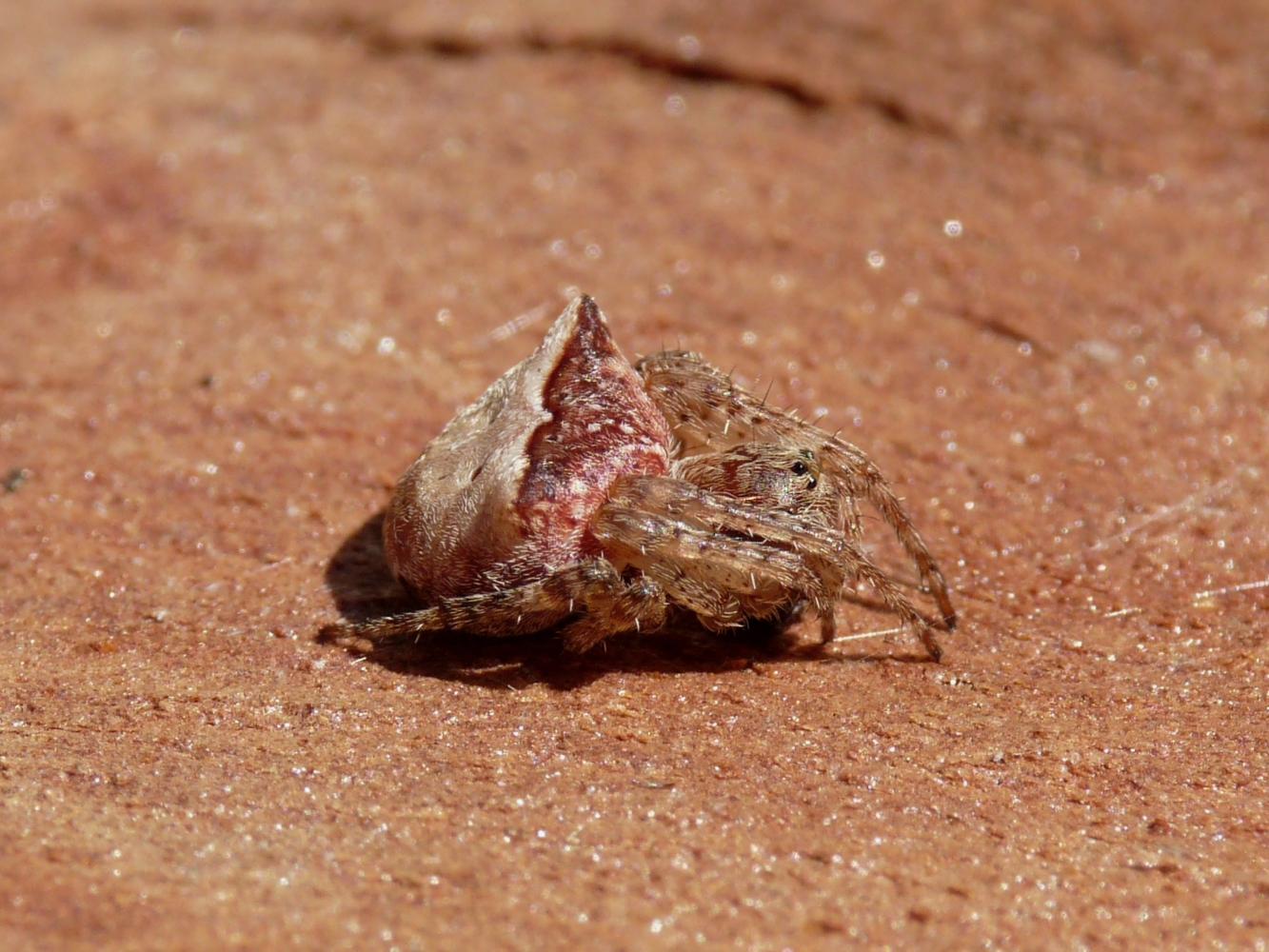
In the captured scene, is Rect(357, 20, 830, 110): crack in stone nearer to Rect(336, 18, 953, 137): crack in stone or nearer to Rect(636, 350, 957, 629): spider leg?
Rect(336, 18, 953, 137): crack in stone

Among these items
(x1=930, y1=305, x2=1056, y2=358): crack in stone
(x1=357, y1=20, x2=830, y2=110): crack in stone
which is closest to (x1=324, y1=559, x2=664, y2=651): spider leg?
(x1=930, y1=305, x2=1056, y2=358): crack in stone

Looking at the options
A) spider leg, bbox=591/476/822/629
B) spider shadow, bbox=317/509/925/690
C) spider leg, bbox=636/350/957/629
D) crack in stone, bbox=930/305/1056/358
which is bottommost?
spider shadow, bbox=317/509/925/690

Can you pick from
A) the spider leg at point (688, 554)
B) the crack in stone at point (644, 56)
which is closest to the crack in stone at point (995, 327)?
the crack in stone at point (644, 56)

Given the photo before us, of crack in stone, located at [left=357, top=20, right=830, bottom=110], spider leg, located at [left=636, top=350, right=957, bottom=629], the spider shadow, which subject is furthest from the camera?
crack in stone, located at [left=357, top=20, right=830, bottom=110]

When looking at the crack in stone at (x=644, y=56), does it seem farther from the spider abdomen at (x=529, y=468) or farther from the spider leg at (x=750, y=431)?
the spider abdomen at (x=529, y=468)

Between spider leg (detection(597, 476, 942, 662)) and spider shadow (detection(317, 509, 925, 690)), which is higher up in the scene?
spider leg (detection(597, 476, 942, 662))
